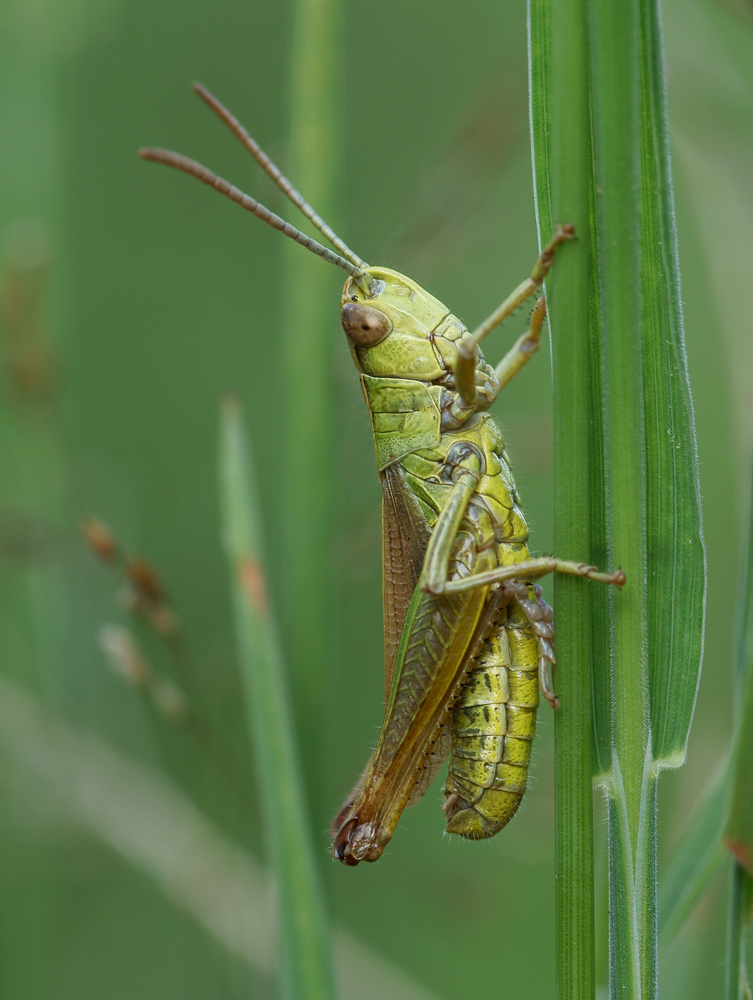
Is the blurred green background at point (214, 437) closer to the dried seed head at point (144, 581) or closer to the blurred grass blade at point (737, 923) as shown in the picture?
the dried seed head at point (144, 581)

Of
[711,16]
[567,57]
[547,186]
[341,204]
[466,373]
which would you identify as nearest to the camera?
[567,57]

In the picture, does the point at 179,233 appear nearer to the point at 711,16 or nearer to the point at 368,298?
the point at 368,298

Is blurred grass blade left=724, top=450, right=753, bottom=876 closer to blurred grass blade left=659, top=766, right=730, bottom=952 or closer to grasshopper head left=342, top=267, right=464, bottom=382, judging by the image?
blurred grass blade left=659, top=766, right=730, bottom=952

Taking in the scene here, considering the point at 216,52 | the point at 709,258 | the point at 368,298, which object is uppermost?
the point at 216,52

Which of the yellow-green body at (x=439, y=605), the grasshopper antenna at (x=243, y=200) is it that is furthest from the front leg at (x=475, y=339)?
Answer: the grasshopper antenna at (x=243, y=200)

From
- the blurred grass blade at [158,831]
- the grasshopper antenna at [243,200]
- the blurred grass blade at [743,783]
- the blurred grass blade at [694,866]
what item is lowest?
the blurred grass blade at [158,831]

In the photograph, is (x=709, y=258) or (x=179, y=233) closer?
(x=709, y=258)

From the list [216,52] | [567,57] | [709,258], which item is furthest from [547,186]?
[216,52]

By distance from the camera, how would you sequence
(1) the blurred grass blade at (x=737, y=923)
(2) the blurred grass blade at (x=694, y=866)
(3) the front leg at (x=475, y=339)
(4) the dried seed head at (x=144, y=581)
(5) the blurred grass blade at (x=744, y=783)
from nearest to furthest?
(5) the blurred grass blade at (x=744, y=783) → (1) the blurred grass blade at (x=737, y=923) → (2) the blurred grass blade at (x=694, y=866) → (3) the front leg at (x=475, y=339) → (4) the dried seed head at (x=144, y=581)
